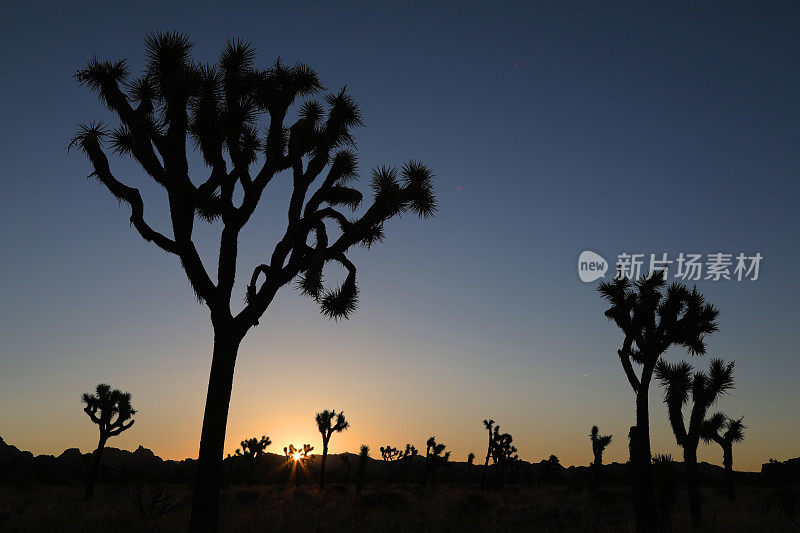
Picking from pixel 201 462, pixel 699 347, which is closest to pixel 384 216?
pixel 201 462

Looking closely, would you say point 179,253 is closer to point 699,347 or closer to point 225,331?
point 225,331

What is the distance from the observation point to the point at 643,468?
13.4 meters

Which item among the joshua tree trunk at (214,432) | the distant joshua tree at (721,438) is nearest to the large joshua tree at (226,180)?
the joshua tree trunk at (214,432)

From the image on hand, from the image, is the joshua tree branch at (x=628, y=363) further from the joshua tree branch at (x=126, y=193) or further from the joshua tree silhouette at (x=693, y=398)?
the joshua tree branch at (x=126, y=193)

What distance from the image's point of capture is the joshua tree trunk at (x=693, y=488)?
1443 cm

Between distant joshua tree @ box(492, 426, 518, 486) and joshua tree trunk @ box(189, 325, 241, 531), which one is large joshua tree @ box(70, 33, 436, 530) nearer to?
joshua tree trunk @ box(189, 325, 241, 531)

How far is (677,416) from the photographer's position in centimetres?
1723

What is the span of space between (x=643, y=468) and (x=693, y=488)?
3.37 metres

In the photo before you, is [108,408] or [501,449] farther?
[501,449]

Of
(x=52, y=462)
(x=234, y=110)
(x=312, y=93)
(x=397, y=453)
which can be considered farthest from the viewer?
(x=52, y=462)

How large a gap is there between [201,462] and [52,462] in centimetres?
6296

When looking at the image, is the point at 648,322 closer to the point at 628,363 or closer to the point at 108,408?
the point at 628,363

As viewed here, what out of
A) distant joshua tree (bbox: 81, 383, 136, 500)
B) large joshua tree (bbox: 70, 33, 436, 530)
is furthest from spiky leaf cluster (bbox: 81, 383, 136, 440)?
large joshua tree (bbox: 70, 33, 436, 530)

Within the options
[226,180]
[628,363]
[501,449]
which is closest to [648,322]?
[628,363]
